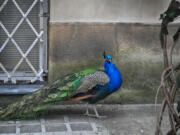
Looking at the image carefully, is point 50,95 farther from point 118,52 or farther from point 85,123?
point 118,52

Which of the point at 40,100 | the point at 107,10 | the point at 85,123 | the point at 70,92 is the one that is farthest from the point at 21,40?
the point at 85,123

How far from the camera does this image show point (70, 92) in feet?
13.9

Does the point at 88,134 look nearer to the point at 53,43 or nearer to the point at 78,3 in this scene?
the point at 53,43

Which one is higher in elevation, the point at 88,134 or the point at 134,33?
the point at 134,33

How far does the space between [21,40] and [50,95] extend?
3.98ft

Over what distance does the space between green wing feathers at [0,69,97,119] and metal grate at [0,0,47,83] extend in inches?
28.2

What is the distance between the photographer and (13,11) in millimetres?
4832

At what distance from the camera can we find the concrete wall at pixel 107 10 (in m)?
4.77

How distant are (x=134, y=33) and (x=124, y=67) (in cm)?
58

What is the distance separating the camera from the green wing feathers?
4188mm

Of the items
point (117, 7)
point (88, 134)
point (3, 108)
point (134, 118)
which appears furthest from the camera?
point (117, 7)

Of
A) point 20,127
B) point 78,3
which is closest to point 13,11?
point 78,3

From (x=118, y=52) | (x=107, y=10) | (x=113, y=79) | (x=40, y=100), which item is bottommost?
(x=40, y=100)

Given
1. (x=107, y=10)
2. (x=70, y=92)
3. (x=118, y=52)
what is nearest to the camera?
(x=70, y=92)
